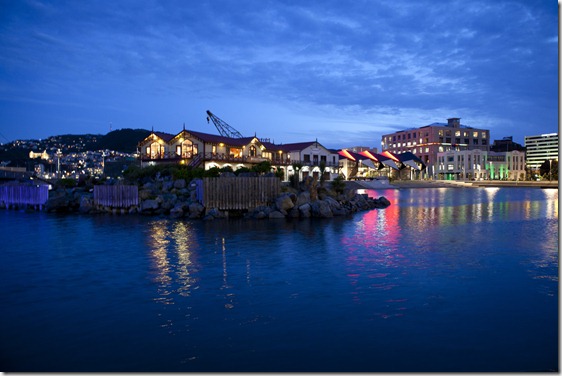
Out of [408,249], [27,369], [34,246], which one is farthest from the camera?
[34,246]

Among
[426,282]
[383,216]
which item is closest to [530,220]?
[383,216]

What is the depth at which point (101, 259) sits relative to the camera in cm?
1861

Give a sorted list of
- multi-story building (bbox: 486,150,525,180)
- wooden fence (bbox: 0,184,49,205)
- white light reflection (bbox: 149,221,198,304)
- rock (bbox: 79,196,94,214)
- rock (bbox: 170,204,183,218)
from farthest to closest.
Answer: multi-story building (bbox: 486,150,525,180) < wooden fence (bbox: 0,184,49,205) < rock (bbox: 79,196,94,214) < rock (bbox: 170,204,183,218) < white light reflection (bbox: 149,221,198,304)

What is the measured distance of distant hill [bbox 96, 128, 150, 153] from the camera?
16986 centimetres

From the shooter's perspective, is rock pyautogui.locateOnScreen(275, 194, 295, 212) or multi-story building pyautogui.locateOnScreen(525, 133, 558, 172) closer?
rock pyautogui.locateOnScreen(275, 194, 295, 212)

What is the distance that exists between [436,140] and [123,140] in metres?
128

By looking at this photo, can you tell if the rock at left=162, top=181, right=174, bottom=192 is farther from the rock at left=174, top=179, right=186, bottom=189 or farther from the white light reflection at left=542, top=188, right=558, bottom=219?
the white light reflection at left=542, top=188, right=558, bottom=219

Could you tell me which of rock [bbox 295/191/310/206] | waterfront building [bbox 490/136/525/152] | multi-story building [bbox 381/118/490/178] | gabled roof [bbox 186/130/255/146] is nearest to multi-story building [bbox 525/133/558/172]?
waterfront building [bbox 490/136/525/152]

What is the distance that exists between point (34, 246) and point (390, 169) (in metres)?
97.7

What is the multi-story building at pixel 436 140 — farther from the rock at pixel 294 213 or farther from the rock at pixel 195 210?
the rock at pixel 195 210

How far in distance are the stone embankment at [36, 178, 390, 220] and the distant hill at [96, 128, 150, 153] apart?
413 ft

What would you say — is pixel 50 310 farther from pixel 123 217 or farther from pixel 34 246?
pixel 123 217

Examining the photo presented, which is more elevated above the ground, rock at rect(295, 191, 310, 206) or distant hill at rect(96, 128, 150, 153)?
distant hill at rect(96, 128, 150, 153)

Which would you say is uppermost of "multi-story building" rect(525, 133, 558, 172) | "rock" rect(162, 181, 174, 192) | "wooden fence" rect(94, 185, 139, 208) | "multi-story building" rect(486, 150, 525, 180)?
"multi-story building" rect(525, 133, 558, 172)
